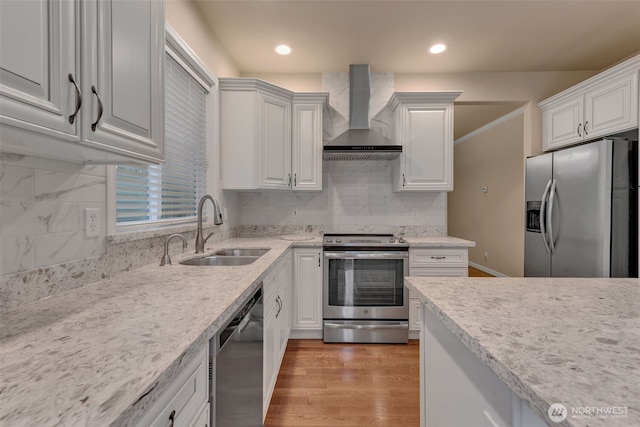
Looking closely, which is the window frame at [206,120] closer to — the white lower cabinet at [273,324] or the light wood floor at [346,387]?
the white lower cabinet at [273,324]

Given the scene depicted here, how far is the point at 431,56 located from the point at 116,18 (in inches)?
114

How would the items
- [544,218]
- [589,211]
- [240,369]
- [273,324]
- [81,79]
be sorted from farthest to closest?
[544,218] → [589,211] → [273,324] → [240,369] → [81,79]

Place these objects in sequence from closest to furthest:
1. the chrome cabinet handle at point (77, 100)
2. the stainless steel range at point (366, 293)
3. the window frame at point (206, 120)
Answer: the chrome cabinet handle at point (77, 100) → the window frame at point (206, 120) → the stainless steel range at point (366, 293)

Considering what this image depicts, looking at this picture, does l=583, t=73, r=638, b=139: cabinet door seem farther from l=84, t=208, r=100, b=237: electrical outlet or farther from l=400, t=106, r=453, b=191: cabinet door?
l=84, t=208, r=100, b=237: electrical outlet

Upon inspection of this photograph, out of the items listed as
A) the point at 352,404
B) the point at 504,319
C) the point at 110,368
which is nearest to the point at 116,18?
the point at 110,368

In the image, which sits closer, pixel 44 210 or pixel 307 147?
pixel 44 210

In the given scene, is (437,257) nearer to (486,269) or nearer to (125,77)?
(125,77)

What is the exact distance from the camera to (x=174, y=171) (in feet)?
6.44

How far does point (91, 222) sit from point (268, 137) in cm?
183

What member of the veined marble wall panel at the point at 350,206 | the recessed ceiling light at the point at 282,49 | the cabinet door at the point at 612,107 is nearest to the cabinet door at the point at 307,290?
the veined marble wall panel at the point at 350,206

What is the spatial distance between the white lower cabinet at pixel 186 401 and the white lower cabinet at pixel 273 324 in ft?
2.35

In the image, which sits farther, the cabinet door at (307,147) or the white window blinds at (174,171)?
the cabinet door at (307,147)

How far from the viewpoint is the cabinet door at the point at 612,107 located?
225cm

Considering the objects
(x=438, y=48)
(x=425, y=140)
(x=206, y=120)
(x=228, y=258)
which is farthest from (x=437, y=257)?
(x=206, y=120)
